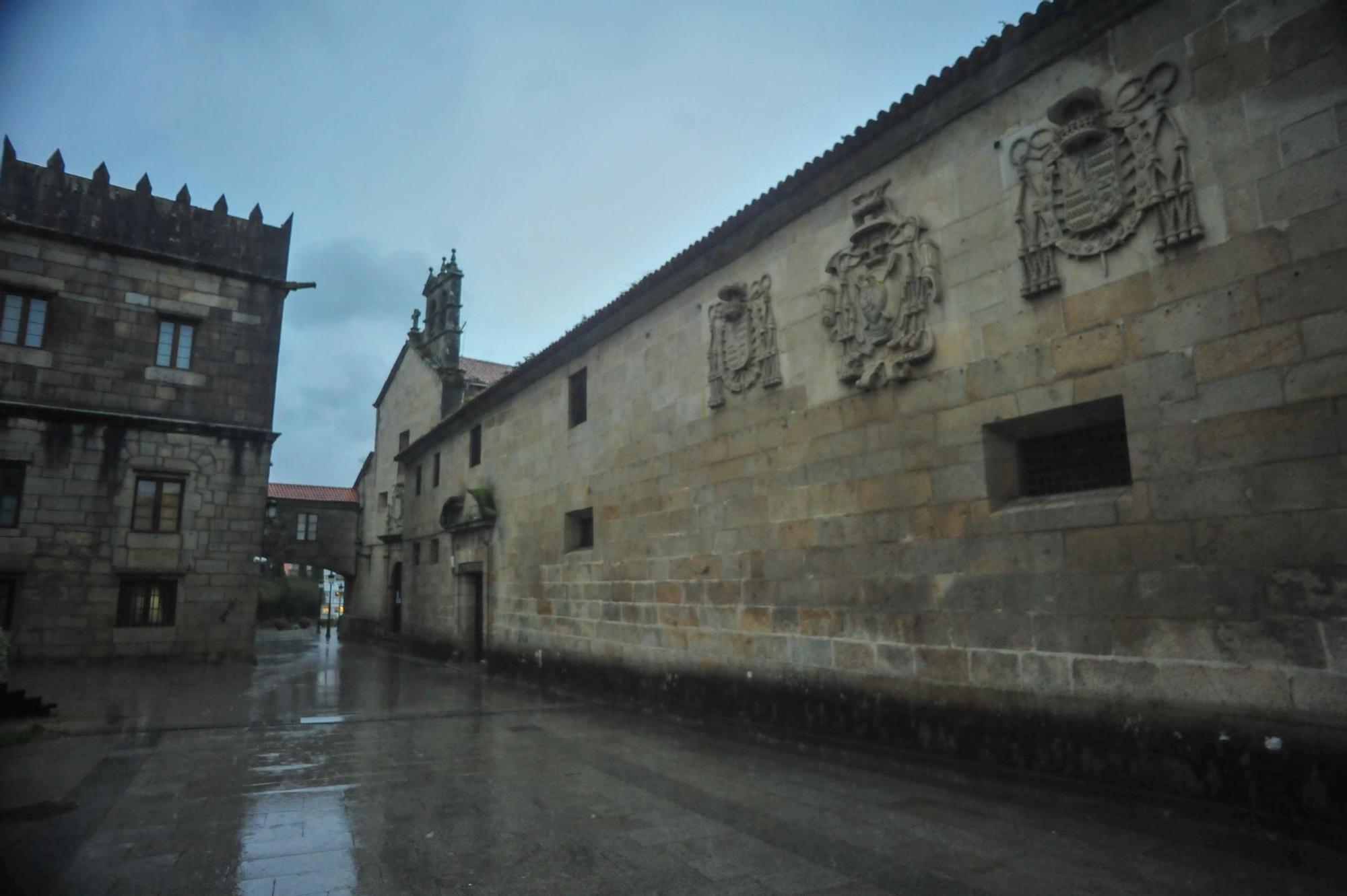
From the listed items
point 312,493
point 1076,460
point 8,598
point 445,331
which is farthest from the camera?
point 312,493

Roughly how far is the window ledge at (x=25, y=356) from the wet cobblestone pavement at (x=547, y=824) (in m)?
11.0

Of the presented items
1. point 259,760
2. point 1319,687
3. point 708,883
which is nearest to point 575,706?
point 259,760

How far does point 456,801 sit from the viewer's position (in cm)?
529

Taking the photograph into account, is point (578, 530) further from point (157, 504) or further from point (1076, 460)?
point (157, 504)

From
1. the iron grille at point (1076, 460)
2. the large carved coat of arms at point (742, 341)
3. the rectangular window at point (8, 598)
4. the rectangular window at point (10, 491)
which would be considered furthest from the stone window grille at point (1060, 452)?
the rectangular window at point (10, 491)

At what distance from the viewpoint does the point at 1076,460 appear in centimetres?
584

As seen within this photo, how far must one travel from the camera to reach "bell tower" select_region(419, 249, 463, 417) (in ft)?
72.6

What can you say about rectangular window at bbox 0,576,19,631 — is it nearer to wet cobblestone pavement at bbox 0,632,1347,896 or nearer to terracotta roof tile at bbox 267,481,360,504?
wet cobblestone pavement at bbox 0,632,1347,896

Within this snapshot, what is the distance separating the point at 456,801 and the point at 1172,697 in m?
4.96

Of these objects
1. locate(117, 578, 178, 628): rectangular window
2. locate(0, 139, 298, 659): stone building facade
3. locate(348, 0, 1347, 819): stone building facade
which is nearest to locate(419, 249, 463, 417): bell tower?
locate(0, 139, 298, 659): stone building facade

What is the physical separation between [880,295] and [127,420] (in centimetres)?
1638

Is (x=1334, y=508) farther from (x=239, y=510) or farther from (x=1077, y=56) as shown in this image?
(x=239, y=510)

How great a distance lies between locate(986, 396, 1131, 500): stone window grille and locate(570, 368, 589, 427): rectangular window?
7.70 metres

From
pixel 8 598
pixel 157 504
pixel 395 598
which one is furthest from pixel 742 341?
pixel 395 598
